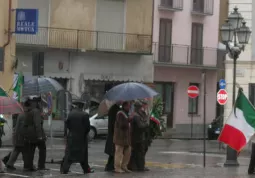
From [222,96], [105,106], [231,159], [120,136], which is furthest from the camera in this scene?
[222,96]

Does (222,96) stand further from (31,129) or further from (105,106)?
(31,129)

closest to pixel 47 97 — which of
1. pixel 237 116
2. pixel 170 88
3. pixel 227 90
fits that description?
pixel 237 116

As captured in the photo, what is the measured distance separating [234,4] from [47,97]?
65.1ft

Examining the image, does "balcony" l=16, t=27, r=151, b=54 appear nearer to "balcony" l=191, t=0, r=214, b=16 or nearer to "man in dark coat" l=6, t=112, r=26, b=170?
"balcony" l=191, t=0, r=214, b=16

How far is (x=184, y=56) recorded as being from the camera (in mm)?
43312

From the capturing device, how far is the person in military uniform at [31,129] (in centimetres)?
1709

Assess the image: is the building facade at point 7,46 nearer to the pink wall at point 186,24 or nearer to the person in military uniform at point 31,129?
the person in military uniform at point 31,129

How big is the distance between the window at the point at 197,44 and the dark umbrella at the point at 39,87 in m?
25.3

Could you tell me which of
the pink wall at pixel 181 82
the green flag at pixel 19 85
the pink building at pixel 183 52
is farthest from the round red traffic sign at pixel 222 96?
the green flag at pixel 19 85

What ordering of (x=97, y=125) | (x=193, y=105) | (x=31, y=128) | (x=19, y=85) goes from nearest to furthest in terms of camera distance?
(x=31, y=128)
(x=19, y=85)
(x=97, y=125)
(x=193, y=105)

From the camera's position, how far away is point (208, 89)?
46.0 m

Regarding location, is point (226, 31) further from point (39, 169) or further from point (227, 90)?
point (227, 90)

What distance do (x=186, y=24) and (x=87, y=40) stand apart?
7.64m

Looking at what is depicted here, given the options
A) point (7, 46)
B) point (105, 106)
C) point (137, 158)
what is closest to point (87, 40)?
point (7, 46)
